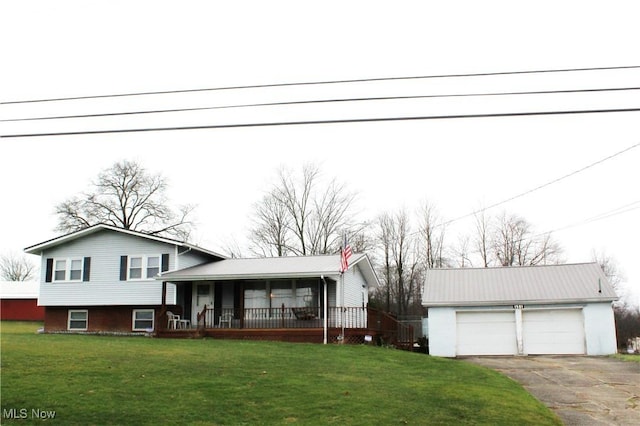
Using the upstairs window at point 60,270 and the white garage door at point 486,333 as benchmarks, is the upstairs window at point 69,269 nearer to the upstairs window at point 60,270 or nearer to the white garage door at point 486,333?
the upstairs window at point 60,270

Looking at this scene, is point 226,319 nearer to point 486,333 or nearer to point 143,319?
point 143,319

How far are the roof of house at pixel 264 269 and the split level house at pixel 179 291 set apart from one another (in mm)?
42

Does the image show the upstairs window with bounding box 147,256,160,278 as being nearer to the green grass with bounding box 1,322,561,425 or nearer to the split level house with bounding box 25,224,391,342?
the split level house with bounding box 25,224,391,342

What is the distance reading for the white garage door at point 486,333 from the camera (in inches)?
1054

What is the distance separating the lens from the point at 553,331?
87.0 feet

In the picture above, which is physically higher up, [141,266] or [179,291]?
[141,266]

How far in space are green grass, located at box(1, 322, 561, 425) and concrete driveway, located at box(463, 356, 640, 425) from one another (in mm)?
791

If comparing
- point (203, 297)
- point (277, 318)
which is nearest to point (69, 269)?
point (203, 297)

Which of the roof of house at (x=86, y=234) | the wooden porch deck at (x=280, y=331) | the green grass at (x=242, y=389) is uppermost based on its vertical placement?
the roof of house at (x=86, y=234)

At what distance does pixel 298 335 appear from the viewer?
23125 mm

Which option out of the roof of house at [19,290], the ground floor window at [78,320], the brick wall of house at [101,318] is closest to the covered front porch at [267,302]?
the brick wall of house at [101,318]

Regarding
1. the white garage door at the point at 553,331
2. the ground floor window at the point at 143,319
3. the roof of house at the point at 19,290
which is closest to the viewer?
the white garage door at the point at 553,331

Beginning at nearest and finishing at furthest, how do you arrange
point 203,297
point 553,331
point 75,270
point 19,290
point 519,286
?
point 553,331, point 203,297, point 75,270, point 519,286, point 19,290

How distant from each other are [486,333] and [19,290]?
1507 inches
